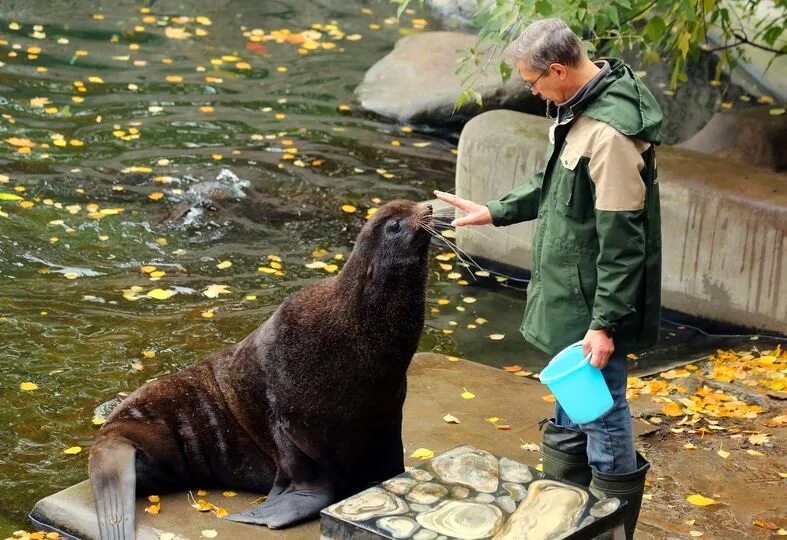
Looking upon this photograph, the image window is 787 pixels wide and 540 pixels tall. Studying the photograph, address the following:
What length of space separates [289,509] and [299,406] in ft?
1.59

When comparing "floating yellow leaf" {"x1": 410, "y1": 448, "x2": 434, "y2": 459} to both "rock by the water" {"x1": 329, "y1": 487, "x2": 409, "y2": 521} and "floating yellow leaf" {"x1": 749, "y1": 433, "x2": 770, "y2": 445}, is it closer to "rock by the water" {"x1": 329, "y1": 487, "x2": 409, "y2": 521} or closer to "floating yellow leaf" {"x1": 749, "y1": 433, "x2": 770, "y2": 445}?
"rock by the water" {"x1": 329, "y1": 487, "x2": 409, "y2": 521}

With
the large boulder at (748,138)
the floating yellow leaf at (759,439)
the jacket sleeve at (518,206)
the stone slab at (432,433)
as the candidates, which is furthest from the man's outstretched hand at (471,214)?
the large boulder at (748,138)

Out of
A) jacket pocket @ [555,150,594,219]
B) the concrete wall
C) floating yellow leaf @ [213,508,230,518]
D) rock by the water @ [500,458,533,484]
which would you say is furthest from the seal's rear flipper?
the concrete wall

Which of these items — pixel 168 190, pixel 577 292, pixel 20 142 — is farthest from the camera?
pixel 20 142

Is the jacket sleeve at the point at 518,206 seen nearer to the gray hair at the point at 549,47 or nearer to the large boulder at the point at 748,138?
the gray hair at the point at 549,47

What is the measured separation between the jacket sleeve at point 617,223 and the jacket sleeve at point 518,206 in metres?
0.63

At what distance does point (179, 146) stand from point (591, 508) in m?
8.75

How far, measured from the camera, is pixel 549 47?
14.6 feet

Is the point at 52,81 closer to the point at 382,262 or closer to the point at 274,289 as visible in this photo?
the point at 274,289

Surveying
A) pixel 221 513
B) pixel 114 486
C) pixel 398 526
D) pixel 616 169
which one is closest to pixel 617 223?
pixel 616 169

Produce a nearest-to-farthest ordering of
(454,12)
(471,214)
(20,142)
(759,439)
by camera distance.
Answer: (471,214)
(759,439)
(20,142)
(454,12)

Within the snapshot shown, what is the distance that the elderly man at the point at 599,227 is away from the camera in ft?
14.4

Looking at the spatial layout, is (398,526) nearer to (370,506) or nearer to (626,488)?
(370,506)

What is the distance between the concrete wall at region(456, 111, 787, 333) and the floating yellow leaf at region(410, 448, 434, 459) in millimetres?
3185
